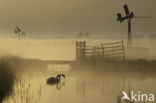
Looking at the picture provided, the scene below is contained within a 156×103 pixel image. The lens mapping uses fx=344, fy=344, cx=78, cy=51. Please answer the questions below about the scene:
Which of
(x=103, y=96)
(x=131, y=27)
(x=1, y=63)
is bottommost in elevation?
(x=103, y=96)

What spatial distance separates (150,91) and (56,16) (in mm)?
23069

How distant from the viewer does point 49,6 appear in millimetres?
33844

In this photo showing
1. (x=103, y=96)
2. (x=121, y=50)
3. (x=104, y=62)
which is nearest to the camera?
(x=103, y=96)

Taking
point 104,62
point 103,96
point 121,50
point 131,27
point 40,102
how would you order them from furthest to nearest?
point 131,27 → point 121,50 → point 104,62 → point 103,96 → point 40,102

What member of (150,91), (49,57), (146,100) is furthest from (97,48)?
(146,100)

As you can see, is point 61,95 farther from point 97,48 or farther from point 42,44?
point 42,44

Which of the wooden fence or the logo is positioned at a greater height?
the wooden fence

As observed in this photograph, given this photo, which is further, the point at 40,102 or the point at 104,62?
the point at 104,62

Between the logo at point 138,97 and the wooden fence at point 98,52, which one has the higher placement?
the wooden fence at point 98,52

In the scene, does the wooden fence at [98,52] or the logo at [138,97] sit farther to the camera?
the wooden fence at [98,52]

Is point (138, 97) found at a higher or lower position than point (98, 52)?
lower

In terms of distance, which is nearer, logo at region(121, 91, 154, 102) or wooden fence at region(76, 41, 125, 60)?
logo at region(121, 91, 154, 102)

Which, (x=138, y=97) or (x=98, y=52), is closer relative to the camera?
(x=138, y=97)

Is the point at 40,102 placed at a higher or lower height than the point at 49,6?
lower
